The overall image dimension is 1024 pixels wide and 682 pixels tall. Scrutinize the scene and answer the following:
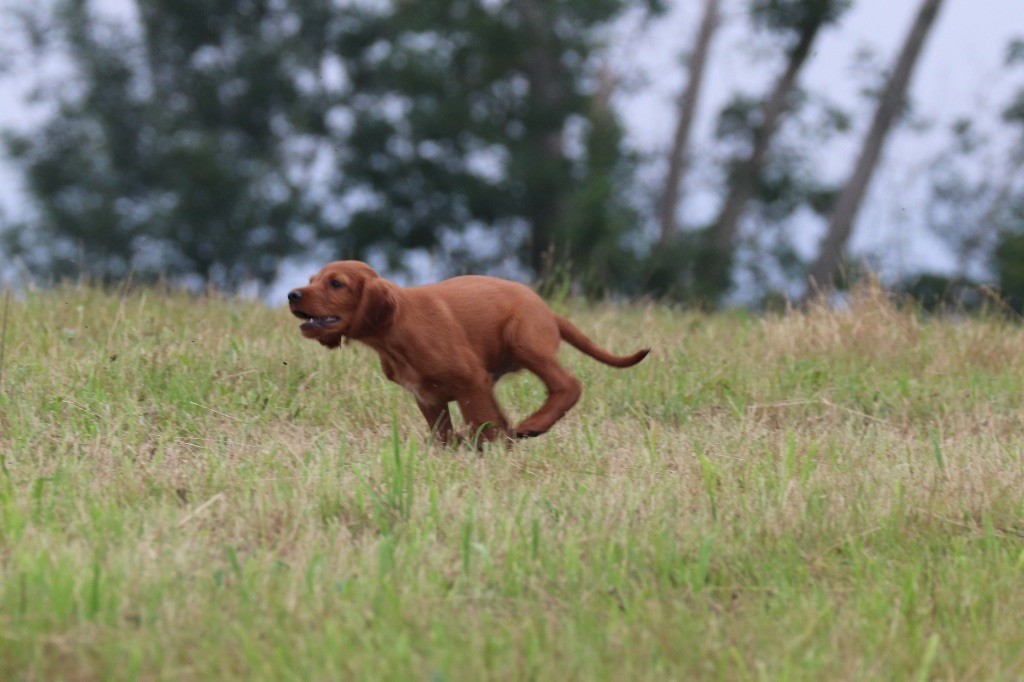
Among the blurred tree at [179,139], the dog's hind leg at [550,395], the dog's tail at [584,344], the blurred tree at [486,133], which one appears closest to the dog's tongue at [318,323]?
the dog's hind leg at [550,395]

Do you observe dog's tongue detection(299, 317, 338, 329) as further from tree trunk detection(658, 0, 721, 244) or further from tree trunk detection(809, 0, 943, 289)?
tree trunk detection(658, 0, 721, 244)

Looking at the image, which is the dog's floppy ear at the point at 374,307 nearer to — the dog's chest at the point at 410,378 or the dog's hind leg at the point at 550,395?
the dog's chest at the point at 410,378

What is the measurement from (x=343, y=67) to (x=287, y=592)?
74.9ft

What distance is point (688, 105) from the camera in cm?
2070

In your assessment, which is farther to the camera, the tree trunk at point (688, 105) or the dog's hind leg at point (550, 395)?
the tree trunk at point (688, 105)

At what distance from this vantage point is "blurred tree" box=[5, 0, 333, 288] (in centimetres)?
2291

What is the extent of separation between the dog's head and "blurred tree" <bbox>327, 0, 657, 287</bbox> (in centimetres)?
1457

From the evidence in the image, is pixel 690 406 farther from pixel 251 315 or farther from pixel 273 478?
pixel 251 315

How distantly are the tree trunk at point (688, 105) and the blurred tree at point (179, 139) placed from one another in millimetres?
7021

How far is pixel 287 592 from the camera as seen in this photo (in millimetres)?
3486

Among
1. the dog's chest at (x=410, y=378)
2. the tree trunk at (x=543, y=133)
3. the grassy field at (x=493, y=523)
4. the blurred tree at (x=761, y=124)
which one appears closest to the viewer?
the grassy field at (x=493, y=523)

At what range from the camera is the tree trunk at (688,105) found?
809 inches

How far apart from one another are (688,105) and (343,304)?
55.7ft

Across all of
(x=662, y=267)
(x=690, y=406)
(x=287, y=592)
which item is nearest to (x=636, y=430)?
(x=690, y=406)
